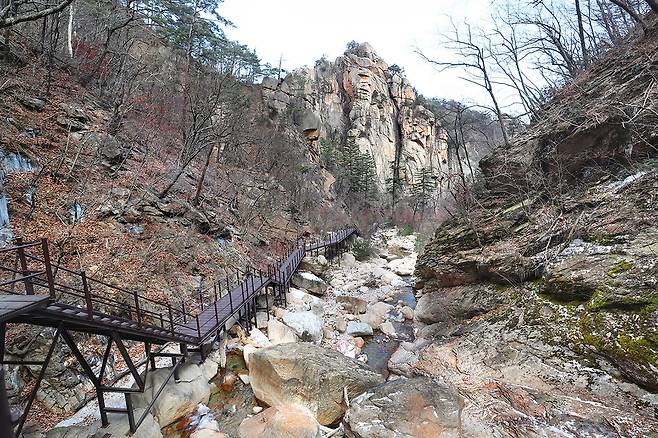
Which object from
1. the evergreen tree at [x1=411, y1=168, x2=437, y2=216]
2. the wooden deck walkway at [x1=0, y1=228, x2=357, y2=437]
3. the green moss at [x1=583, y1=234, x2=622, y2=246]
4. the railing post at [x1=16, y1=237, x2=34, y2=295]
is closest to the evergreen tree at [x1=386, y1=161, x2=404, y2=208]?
the evergreen tree at [x1=411, y1=168, x2=437, y2=216]

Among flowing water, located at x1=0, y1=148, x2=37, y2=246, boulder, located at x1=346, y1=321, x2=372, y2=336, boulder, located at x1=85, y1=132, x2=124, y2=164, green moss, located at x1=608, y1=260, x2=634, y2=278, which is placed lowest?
boulder, located at x1=346, y1=321, x2=372, y2=336

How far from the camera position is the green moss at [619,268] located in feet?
21.0

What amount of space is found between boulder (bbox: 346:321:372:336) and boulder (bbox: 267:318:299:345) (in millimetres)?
2505

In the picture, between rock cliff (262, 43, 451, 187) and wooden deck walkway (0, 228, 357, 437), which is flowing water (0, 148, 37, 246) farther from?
rock cliff (262, 43, 451, 187)

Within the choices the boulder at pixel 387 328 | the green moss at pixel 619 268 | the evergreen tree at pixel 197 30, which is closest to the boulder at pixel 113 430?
the boulder at pixel 387 328

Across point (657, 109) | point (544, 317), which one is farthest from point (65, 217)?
point (657, 109)

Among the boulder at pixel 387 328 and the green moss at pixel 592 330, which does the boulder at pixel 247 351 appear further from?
the green moss at pixel 592 330

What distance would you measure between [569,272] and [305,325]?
7.74 m

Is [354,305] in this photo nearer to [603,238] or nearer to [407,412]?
[407,412]

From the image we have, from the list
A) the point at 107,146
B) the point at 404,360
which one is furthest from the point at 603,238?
the point at 107,146

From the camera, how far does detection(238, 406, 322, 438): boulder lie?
6.21 m

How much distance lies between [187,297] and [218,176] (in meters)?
13.1

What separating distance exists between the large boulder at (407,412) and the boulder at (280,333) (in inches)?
167

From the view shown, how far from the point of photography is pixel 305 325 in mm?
11102
